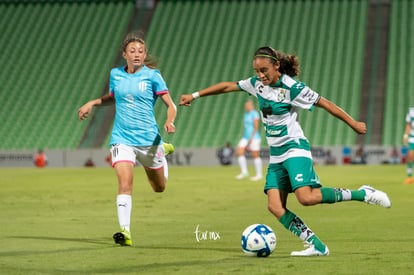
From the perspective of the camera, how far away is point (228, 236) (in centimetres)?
1192

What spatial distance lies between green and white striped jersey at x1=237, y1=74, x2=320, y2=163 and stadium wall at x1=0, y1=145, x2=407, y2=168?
2761cm

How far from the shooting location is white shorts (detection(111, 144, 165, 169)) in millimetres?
11023

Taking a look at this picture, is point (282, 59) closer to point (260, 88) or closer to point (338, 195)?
point (260, 88)

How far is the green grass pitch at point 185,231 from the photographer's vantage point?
8.77 meters

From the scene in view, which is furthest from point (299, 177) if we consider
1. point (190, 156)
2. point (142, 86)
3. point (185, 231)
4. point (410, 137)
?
point (190, 156)

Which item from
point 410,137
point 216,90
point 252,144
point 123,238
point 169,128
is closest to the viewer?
point 216,90

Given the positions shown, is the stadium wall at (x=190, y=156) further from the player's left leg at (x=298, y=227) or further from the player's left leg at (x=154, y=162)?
the player's left leg at (x=298, y=227)

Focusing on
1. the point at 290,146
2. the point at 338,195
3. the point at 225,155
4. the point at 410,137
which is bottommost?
the point at 338,195

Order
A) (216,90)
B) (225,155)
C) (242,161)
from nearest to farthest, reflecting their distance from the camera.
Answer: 1. (216,90)
2. (242,161)
3. (225,155)

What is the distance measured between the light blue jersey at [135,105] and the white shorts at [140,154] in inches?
2.6

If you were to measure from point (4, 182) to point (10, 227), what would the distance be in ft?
43.7

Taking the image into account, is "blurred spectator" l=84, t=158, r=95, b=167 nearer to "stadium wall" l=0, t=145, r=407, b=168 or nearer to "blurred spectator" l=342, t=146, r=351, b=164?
"stadium wall" l=0, t=145, r=407, b=168

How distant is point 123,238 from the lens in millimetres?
10609

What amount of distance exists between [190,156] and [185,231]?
25.0 meters
